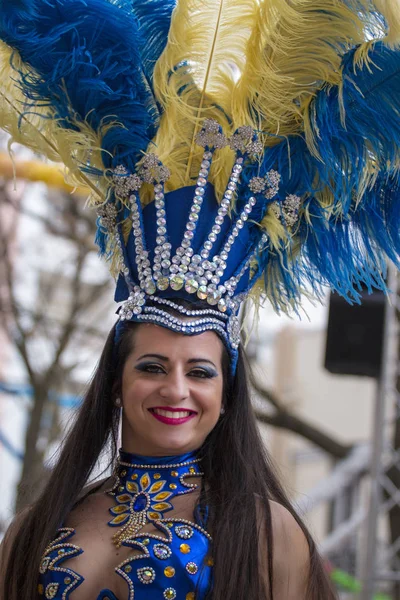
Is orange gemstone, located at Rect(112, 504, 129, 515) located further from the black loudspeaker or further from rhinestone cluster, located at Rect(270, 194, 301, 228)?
the black loudspeaker

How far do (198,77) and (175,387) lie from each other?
3.14 feet

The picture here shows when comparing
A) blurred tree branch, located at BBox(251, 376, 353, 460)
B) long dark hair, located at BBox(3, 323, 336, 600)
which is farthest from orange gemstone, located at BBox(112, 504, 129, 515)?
blurred tree branch, located at BBox(251, 376, 353, 460)

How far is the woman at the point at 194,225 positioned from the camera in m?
2.47

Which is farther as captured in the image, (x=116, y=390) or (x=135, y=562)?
(x=116, y=390)

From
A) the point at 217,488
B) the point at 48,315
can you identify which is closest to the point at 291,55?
the point at 217,488

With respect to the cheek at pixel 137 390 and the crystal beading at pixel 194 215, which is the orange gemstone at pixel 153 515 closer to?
Answer: the cheek at pixel 137 390

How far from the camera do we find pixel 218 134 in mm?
2635

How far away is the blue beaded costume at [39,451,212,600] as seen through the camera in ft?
7.75

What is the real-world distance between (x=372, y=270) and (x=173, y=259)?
0.64 m

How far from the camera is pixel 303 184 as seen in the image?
2.65 meters

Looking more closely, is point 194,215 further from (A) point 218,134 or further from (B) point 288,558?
(B) point 288,558

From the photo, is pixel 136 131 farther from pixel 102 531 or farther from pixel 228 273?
pixel 102 531

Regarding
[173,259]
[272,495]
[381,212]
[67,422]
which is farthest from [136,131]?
[272,495]

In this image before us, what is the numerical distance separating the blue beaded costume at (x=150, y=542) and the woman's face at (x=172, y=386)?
0.34ft
